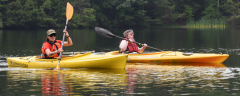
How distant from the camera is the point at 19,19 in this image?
143 ft

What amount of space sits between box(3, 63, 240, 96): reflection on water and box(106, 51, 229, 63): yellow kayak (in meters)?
1.25

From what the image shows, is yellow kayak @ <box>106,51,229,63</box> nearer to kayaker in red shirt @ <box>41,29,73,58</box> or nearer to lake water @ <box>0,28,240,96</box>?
lake water @ <box>0,28,240,96</box>

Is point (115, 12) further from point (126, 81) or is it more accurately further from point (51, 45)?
point (126, 81)

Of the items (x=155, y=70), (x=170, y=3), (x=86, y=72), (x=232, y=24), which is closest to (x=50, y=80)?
(x=86, y=72)

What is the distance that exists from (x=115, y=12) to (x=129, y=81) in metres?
43.8

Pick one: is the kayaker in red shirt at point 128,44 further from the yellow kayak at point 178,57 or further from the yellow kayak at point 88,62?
the yellow kayak at point 88,62

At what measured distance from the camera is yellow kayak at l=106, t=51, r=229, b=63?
1218 cm

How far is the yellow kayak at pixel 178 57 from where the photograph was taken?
40.0 ft

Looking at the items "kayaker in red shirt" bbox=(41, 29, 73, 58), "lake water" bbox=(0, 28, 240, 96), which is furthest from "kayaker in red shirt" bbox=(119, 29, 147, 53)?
"kayaker in red shirt" bbox=(41, 29, 73, 58)

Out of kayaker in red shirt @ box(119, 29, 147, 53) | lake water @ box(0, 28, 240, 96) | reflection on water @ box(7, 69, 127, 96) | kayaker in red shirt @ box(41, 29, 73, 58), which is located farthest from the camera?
kayaker in red shirt @ box(119, 29, 147, 53)

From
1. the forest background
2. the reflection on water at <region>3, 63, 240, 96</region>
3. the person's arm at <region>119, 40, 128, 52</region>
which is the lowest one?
the reflection on water at <region>3, 63, 240, 96</region>

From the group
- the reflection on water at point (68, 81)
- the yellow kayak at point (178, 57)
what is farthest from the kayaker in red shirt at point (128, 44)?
the reflection on water at point (68, 81)

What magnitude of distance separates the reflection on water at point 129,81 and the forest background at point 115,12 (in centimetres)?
3341

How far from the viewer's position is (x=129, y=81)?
27.4ft
